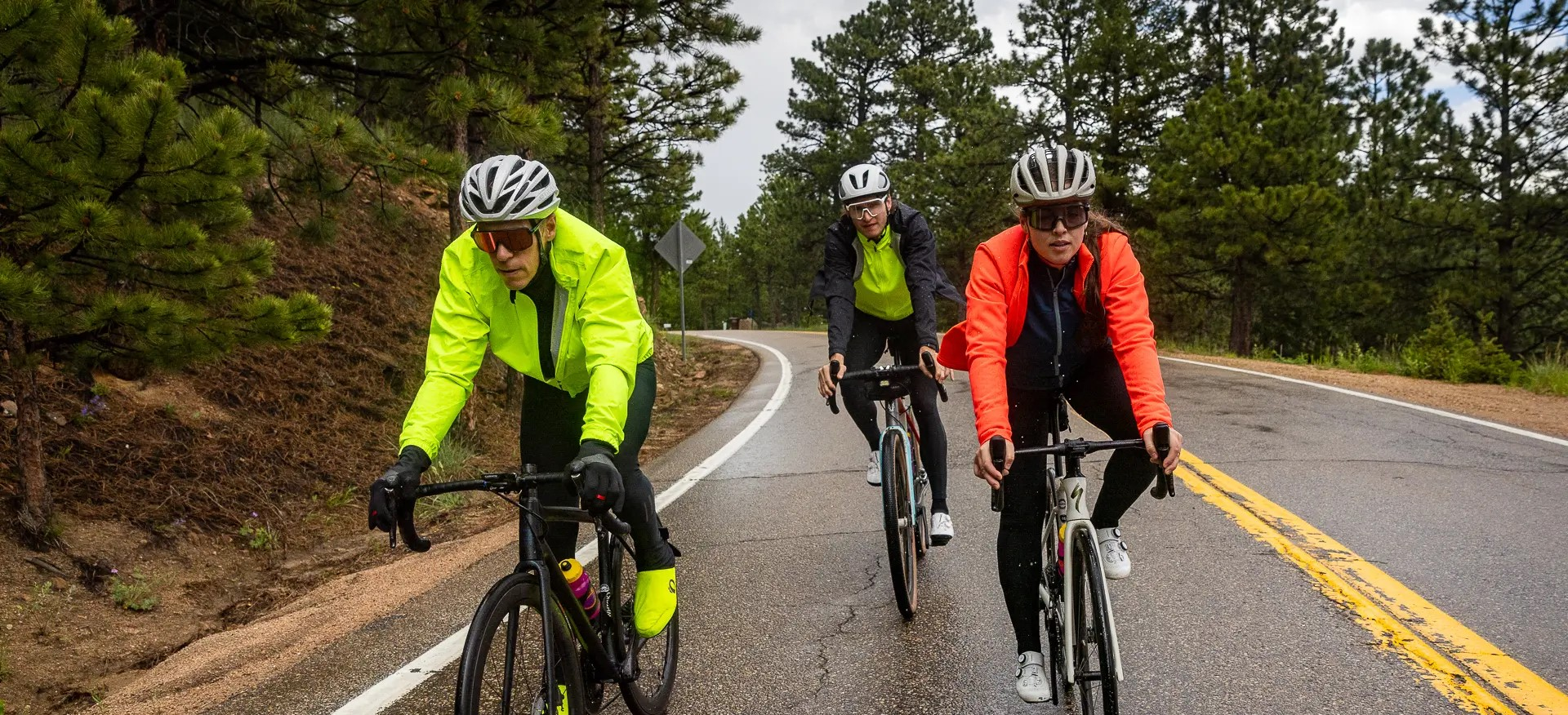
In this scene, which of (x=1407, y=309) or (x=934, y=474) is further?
(x=1407, y=309)

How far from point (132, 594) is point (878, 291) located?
175 inches

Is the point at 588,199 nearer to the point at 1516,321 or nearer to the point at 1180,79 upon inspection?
the point at 1180,79

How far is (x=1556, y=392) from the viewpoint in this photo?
12.1m

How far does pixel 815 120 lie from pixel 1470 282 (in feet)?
84.4

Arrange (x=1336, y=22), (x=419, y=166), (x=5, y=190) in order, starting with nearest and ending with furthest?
(x=5, y=190), (x=419, y=166), (x=1336, y=22)

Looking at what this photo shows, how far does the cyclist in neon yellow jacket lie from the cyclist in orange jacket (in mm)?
1120

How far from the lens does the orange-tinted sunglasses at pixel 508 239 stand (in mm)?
2906

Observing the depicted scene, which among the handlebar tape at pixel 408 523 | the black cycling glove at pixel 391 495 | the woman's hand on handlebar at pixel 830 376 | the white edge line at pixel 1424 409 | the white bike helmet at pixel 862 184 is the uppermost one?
the white bike helmet at pixel 862 184

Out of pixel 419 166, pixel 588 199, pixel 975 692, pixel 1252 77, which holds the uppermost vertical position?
pixel 1252 77

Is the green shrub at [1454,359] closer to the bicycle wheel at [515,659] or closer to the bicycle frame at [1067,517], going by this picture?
the bicycle frame at [1067,517]

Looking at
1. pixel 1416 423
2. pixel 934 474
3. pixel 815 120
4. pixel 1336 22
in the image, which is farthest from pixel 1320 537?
pixel 815 120

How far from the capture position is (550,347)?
10.4 ft

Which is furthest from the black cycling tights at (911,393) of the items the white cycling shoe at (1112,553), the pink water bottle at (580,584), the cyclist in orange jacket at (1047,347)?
the pink water bottle at (580,584)

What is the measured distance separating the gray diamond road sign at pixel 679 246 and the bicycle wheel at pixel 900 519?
16.5 m
